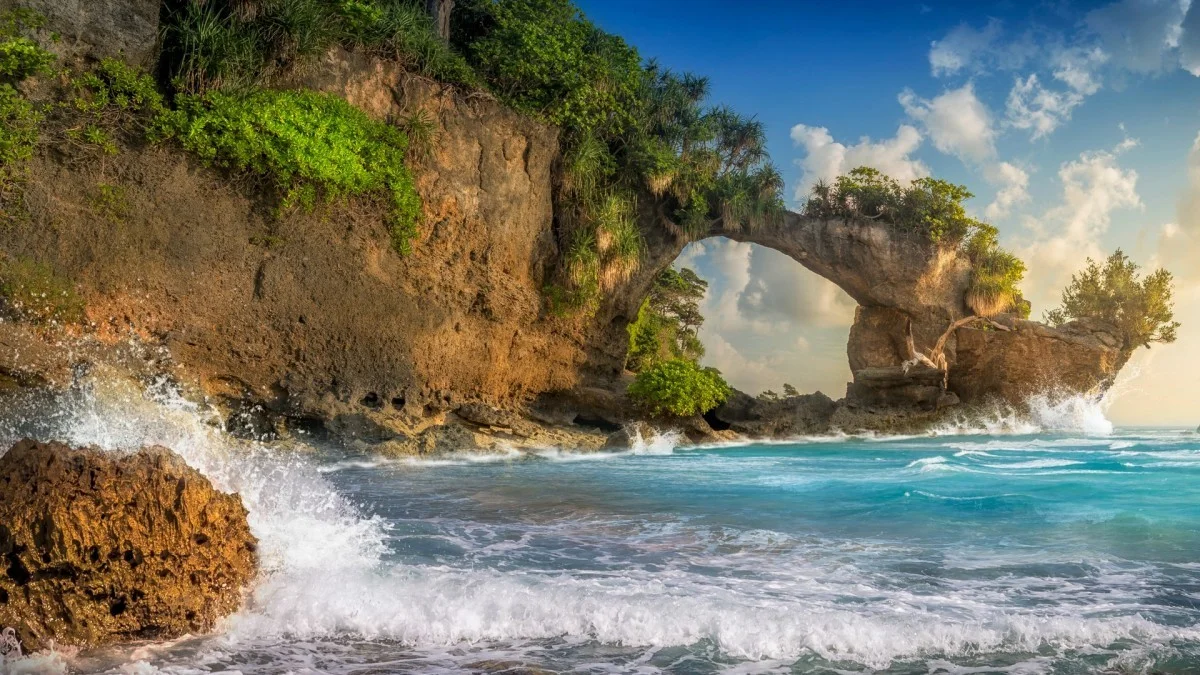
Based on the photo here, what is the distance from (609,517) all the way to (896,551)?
2512mm

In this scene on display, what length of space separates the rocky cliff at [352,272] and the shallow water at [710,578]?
3.40m

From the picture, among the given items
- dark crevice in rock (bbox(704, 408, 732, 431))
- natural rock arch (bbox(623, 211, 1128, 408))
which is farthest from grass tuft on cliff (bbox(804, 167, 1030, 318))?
dark crevice in rock (bbox(704, 408, 732, 431))

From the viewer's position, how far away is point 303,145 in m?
13.3

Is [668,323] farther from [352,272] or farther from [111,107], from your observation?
[111,107]

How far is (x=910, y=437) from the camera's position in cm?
2106

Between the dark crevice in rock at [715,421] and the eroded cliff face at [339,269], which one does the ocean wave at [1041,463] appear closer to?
the dark crevice in rock at [715,421]

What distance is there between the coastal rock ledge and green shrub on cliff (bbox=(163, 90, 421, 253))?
32.9 feet

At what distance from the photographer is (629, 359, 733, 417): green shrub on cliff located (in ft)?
59.9

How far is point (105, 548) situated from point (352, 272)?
36.8ft

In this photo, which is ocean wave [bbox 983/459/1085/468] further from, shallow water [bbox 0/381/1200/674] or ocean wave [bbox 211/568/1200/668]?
ocean wave [bbox 211/568/1200/668]

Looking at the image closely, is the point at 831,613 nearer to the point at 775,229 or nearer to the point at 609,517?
the point at 609,517

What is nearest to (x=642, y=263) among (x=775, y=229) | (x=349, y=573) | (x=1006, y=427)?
(x=775, y=229)

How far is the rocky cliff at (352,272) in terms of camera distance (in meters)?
11.9

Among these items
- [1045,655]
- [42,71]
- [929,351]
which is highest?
[42,71]
